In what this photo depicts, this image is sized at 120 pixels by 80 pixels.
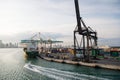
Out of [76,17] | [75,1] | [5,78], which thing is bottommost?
[5,78]

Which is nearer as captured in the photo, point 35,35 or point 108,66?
point 108,66

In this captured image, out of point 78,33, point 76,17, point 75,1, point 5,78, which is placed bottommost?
point 5,78

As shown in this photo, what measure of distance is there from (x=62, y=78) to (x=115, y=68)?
17021 mm

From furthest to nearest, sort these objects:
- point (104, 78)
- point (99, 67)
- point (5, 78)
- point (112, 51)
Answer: point (112, 51), point (99, 67), point (5, 78), point (104, 78)

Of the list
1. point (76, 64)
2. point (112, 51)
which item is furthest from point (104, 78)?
point (112, 51)

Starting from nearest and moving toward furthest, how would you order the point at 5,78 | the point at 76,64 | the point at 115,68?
the point at 5,78 < the point at 115,68 < the point at 76,64

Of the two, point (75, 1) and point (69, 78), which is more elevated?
point (75, 1)

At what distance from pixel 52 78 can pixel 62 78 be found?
265 cm

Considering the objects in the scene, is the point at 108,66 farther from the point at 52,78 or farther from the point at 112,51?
the point at 112,51

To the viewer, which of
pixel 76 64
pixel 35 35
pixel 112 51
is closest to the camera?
pixel 76 64

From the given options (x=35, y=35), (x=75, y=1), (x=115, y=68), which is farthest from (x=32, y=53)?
(x=35, y=35)

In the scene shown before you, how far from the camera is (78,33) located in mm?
71250

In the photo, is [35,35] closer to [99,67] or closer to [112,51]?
[112,51]

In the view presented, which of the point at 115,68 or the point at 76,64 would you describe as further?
the point at 76,64
